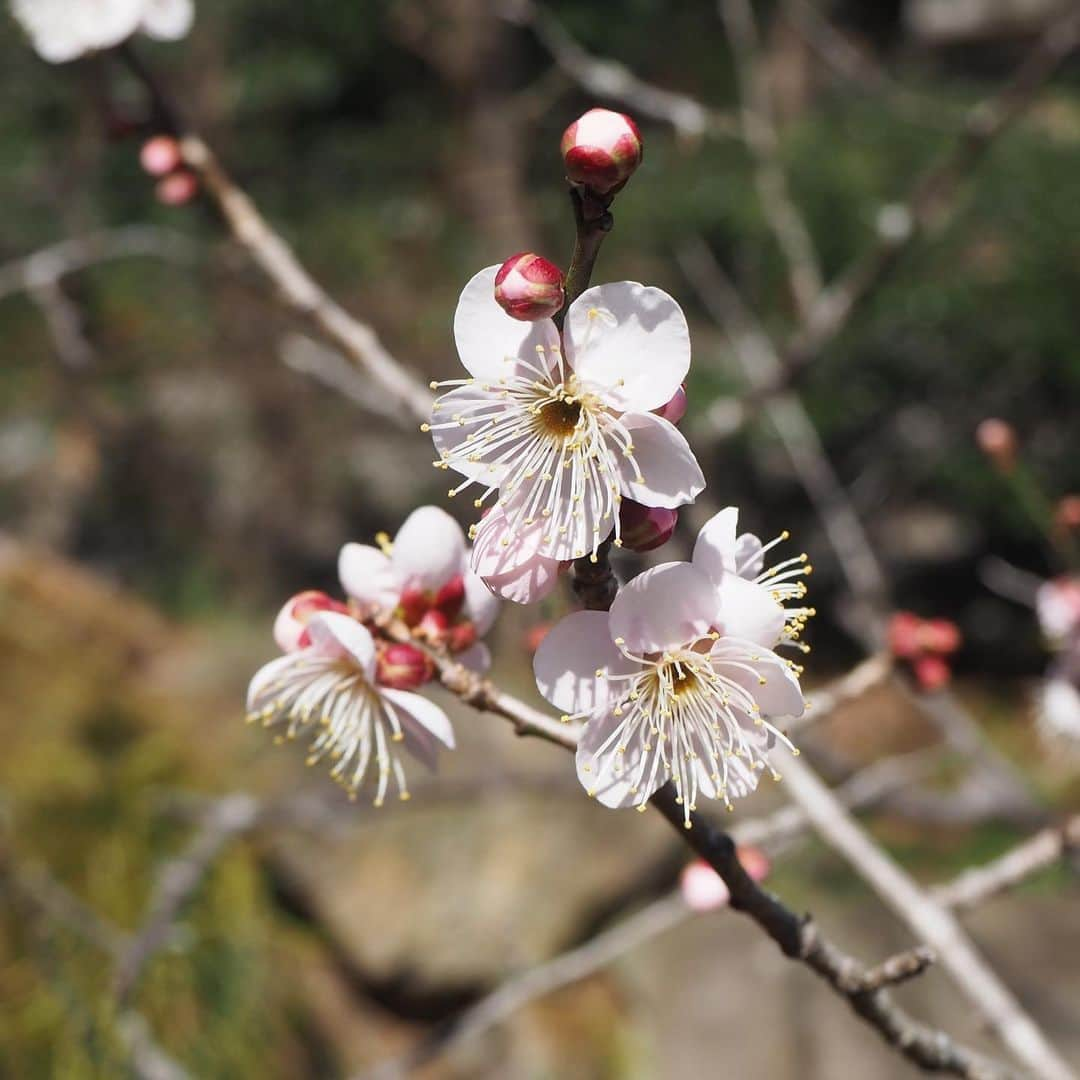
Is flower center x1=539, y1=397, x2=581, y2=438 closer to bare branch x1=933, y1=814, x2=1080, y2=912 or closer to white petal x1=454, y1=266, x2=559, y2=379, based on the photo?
white petal x1=454, y1=266, x2=559, y2=379

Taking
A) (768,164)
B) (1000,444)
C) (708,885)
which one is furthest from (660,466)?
(768,164)

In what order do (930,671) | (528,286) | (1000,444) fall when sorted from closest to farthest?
(528,286), (930,671), (1000,444)

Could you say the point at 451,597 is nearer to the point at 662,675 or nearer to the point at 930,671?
the point at 662,675

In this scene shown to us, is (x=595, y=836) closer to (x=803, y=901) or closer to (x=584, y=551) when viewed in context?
(x=803, y=901)

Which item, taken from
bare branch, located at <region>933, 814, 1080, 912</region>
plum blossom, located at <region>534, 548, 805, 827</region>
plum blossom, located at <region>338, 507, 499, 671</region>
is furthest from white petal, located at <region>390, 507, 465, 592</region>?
bare branch, located at <region>933, 814, 1080, 912</region>

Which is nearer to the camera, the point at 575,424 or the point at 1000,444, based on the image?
the point at 575,424
